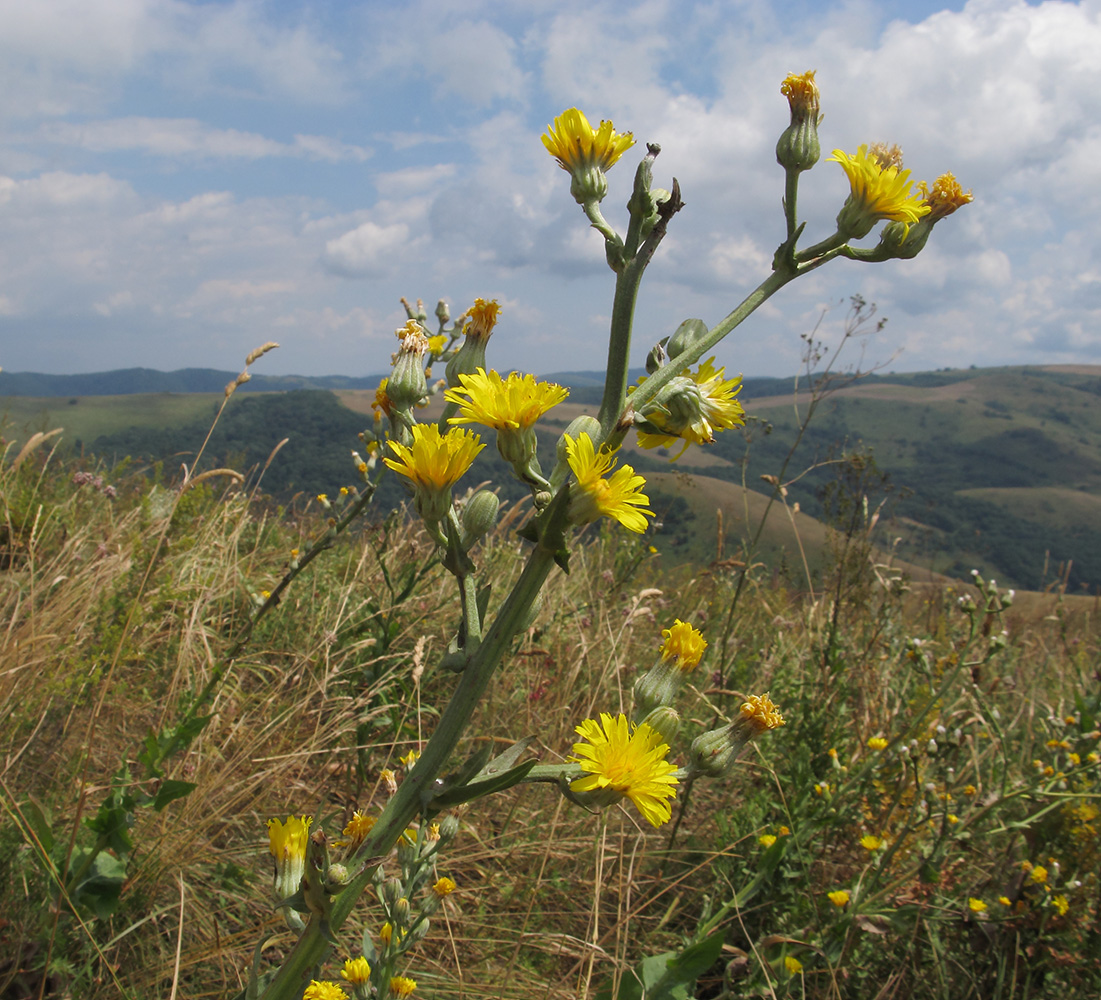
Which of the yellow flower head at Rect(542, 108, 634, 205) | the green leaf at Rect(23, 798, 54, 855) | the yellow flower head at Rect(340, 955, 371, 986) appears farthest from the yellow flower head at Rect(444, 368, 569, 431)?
the green leaf at Rect(23, 798, 54, 855)

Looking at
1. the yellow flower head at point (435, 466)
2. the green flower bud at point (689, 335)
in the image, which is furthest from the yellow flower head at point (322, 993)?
the green flower bud at point (689, 335)

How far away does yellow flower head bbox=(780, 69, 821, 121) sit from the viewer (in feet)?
4.91

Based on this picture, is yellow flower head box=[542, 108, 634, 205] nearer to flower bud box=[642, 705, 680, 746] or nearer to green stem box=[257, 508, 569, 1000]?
green stem box=[257, 508, 569, 1000]

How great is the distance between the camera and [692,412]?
1.27 m

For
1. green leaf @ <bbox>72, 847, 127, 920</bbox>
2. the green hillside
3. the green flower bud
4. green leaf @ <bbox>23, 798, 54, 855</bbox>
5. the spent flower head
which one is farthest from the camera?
the green hillside

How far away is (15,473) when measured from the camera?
490cm

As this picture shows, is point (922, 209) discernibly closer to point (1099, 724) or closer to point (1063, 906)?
point (1063, 906)

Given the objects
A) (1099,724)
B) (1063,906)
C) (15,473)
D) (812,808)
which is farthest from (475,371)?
(15,473)

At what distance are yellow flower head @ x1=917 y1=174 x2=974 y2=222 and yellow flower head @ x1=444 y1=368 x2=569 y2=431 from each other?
1001 millimetres

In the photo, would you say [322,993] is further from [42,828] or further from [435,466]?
[435,466]

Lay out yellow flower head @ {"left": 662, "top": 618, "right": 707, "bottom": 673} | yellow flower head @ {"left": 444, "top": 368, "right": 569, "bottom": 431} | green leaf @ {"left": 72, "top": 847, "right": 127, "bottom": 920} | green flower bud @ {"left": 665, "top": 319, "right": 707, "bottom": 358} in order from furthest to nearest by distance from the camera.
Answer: green leaf @ {"left": 72, "top": 847, "right": 127, "bottom": 920}
yellow flower head @ {"left": 662, "top": 618, "right": 707, "bottom": 673}
green flower bud @ {"left": 665, "top": 319, "right": 707, "bottom": 358}
yellow flower head @ {"left": 444, "top": 368, "right": 569, "bottom": 431}

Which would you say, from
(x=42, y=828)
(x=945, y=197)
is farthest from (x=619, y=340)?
(x=42, y=828)

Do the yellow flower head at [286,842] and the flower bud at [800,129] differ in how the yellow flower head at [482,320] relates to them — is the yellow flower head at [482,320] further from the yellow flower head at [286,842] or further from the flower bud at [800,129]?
the yellow flower head at [286,842]

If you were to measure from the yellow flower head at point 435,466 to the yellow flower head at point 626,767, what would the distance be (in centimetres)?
48
